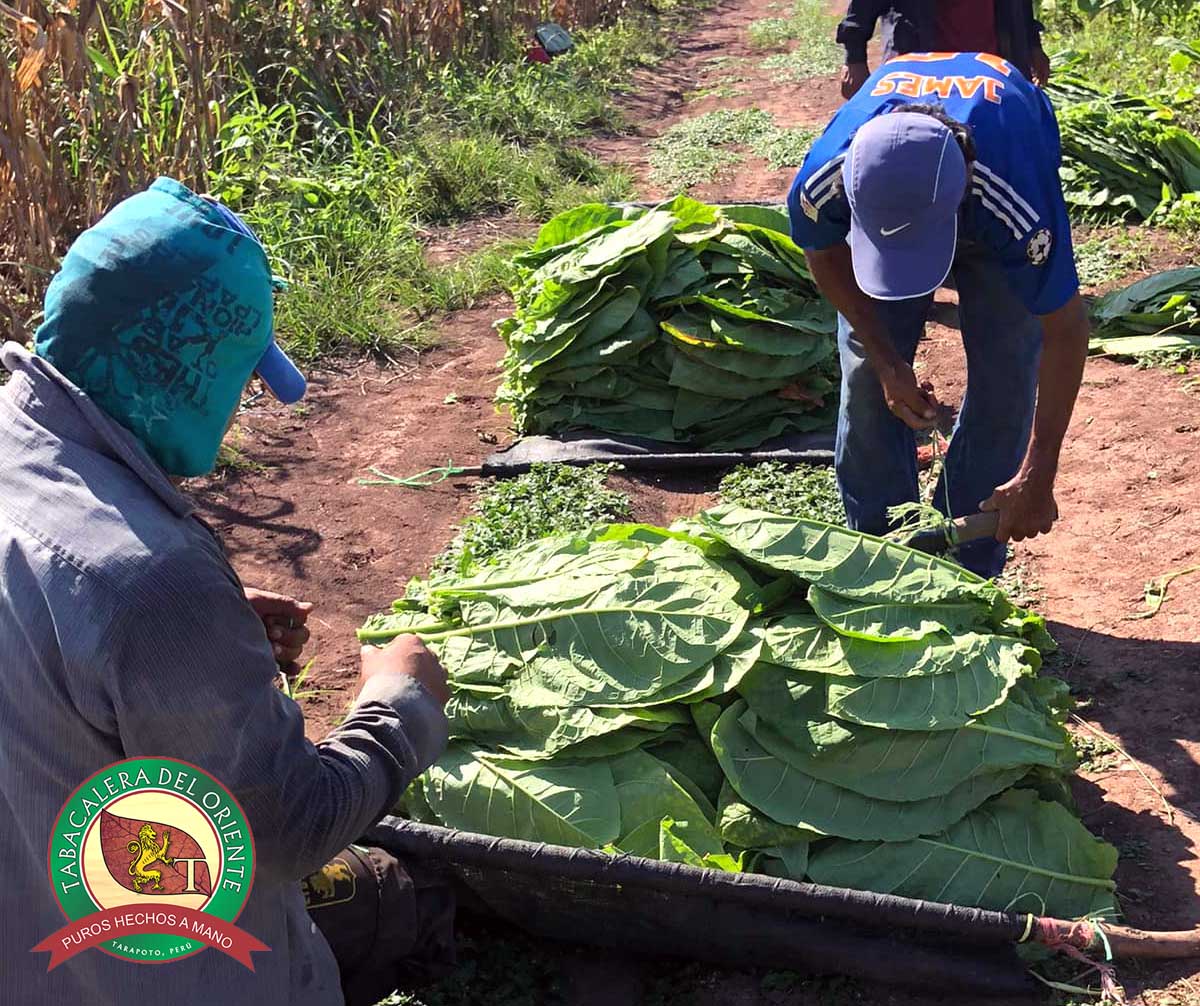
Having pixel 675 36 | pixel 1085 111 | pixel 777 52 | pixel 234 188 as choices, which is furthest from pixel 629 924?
pixel 675 36

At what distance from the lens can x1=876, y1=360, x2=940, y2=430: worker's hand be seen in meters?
3.18

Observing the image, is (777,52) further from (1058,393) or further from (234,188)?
(1058,393)

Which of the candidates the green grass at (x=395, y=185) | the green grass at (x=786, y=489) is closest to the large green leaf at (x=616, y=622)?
the green grass at (x=786, y=489)

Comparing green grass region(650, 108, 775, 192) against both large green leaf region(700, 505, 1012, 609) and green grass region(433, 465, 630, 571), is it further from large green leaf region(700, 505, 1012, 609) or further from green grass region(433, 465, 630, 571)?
large green leaf region(700, 505, 1012, 609)

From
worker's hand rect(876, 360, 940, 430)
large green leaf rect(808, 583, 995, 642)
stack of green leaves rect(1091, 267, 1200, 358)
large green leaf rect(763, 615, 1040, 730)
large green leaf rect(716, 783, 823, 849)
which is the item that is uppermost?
worker's hand rect(876, 360, 940, 430)

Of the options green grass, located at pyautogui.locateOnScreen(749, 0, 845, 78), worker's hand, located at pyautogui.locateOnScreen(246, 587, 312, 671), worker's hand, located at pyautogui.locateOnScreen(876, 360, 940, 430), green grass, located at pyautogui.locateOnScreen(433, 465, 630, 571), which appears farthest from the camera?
green grass, located at pyautogui.locateOnScreen(749, 0, 845, 78)

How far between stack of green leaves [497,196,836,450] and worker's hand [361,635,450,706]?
2842 millimetres

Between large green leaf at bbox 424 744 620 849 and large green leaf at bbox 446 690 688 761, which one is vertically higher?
large green leaf at bbox 446 690 688 761

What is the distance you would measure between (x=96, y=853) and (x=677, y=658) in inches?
53.4

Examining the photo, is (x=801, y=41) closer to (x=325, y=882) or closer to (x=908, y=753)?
(x=908, y=753)

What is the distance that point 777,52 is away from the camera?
48.1 feet

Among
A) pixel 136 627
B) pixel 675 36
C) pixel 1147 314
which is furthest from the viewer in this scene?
pixel 675 36

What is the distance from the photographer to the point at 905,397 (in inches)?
125

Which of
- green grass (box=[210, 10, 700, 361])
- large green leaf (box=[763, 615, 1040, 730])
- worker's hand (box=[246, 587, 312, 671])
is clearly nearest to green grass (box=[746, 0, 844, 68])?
green grass (box=[210, 10, 700, 361])
